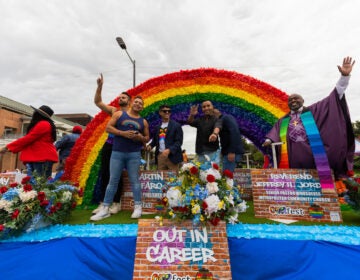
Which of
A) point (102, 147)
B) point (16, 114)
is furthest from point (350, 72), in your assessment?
point (16, 114)

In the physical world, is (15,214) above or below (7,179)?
below

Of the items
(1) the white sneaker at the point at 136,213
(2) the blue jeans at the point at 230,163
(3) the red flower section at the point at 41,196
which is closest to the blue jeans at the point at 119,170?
(1) the white sneaker at the point at 136,213

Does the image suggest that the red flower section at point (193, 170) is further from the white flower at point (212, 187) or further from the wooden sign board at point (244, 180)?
the wooden sign board at point (244, 180)

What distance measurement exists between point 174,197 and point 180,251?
47cm

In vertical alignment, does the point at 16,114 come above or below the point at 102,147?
above

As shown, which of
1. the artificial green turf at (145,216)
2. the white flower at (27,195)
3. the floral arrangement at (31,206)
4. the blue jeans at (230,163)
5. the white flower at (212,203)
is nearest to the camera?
the white flower at (212,203)

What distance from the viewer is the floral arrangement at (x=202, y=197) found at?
1910 mm

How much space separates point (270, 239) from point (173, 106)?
2917 mm

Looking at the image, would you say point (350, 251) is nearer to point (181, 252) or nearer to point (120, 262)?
point (181, 252)

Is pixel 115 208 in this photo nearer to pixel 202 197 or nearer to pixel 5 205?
pixel 5 205

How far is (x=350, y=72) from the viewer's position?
8.38 feet

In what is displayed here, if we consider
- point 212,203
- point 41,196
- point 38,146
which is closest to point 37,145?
point 38,146

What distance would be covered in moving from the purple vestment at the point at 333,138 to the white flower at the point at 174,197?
72.9 inches

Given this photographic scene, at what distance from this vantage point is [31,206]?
7.48 feet
